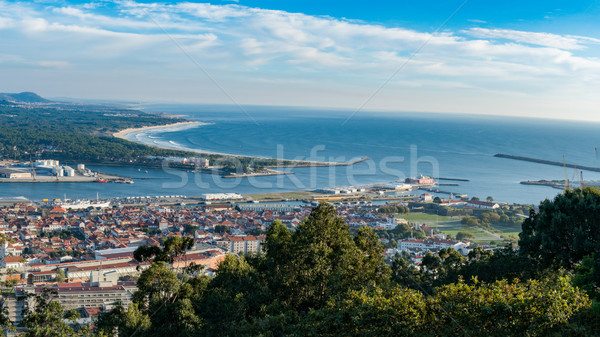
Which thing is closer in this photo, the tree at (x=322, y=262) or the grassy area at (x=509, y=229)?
the tree at (x=322, y=262)

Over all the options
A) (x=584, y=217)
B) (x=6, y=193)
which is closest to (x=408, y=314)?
(x=584, y=217)

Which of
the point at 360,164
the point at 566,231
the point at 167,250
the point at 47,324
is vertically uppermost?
the point at 566,231

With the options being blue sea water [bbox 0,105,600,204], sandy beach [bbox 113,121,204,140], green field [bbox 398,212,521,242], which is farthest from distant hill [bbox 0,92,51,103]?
green field [bbox 398,212,521,242]

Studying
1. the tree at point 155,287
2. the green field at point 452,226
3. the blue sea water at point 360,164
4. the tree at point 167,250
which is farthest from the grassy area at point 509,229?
the tree at point 155,287

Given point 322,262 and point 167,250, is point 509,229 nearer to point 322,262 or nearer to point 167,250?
point 322,262

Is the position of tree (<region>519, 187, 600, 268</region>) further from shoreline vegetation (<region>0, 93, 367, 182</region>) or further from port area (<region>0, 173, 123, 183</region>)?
port area (<region>0, 173, 123, 183</region>)

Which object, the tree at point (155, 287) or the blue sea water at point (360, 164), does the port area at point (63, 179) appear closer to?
the blue sea water at point (360, 164)

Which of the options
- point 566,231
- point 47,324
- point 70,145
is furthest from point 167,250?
point 70,145

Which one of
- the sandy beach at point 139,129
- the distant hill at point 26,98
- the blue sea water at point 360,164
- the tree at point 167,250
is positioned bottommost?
the blue sea water at point 360,164

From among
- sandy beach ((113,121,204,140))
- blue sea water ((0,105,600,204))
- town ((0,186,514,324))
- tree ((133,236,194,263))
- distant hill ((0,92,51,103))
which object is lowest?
town ((0,186,514,324))

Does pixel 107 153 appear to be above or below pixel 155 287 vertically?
below
